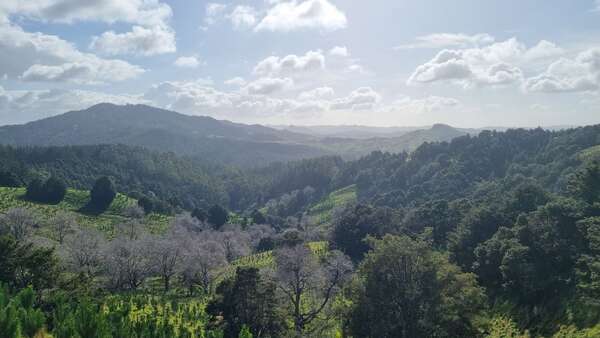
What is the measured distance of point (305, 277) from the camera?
123 ft

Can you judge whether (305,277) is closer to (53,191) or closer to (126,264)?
(126,264)

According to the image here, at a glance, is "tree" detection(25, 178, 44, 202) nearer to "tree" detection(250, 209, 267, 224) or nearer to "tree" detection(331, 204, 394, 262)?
"tree" detection(250, 209, 267, 224)

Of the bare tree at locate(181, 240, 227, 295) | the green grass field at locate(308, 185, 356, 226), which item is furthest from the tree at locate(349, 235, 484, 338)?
the green grass field at locate(308, 185, 356, 226)

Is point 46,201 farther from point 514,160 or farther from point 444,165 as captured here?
point 514,160

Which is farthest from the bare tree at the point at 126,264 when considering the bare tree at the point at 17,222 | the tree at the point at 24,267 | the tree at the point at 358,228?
the tree at the point at 358,228

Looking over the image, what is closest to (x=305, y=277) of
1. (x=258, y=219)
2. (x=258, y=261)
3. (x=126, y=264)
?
(x=126, y=264)

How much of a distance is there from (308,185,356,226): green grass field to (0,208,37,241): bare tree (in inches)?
2999

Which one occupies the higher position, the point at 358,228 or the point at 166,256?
the point at 166,256

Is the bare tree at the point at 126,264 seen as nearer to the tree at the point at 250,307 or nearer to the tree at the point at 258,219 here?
the tree at the point at 250,307

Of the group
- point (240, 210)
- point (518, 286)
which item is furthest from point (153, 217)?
point (240, 210)

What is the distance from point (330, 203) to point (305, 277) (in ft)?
354

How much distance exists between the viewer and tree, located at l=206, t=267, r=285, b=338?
101 ft

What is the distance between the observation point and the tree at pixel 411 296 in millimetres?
28297

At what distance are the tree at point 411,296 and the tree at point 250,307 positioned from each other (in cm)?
580
